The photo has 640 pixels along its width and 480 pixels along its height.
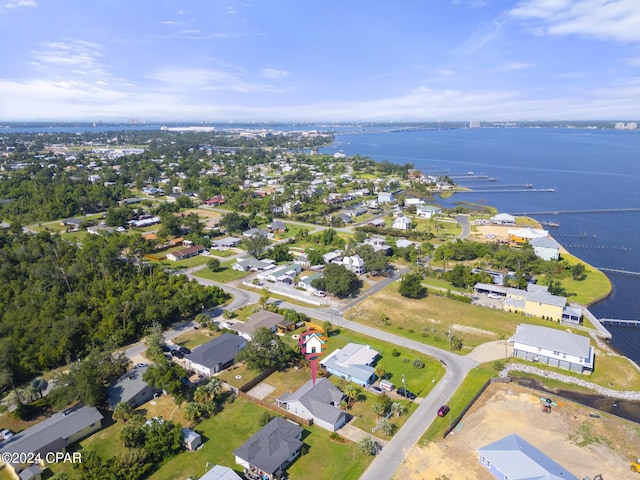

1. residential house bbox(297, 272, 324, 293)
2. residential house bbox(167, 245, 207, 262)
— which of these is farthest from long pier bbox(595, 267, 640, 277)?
residential house bbox(167, 245, 207, 262)

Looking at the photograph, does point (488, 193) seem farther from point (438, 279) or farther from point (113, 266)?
point (113, 266)

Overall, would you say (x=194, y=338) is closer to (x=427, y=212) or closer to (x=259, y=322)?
(x=259, y=322)

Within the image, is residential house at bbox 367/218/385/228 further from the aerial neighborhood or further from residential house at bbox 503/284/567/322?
residential house at bbox 503/284/567/322

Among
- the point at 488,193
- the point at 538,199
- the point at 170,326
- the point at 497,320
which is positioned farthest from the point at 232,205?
the point at 538,199

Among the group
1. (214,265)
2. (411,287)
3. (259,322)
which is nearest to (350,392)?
(259,322)

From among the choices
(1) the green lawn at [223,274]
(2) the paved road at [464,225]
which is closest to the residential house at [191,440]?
(1) the green lawn at [223,274]

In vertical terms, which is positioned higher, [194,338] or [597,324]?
[597,324]
